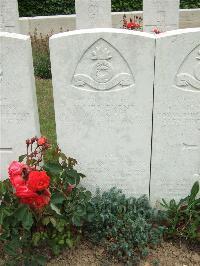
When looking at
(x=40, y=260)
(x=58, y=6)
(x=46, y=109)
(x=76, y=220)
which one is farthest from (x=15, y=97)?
(x=58, y=6)

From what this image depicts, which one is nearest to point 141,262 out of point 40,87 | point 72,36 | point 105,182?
A: point 105,182

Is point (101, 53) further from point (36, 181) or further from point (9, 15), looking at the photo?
point (9, 15)

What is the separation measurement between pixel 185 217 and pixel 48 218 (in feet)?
3.98

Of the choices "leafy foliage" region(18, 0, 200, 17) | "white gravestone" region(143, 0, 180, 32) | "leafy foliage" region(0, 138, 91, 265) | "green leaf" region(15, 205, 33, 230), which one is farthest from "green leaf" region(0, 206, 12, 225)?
"leafy foliage" region(18, 0, 200, 17)

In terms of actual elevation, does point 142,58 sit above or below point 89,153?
above

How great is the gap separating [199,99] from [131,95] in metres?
0.55

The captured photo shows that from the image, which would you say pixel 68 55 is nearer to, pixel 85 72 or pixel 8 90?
pixel 85 72

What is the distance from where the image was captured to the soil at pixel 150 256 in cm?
328

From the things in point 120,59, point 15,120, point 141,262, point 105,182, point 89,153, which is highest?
point 120,59

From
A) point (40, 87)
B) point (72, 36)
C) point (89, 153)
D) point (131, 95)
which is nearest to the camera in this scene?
point (72, 36)

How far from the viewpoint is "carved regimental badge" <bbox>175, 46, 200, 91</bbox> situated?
10.2 feet

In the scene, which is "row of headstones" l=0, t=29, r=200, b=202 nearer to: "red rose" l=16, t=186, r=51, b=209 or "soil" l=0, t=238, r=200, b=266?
"soil" l=0, t=238, r=200, b=266

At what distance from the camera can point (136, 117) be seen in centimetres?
335

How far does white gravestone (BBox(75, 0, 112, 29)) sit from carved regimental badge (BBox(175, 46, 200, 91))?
4690 mm
